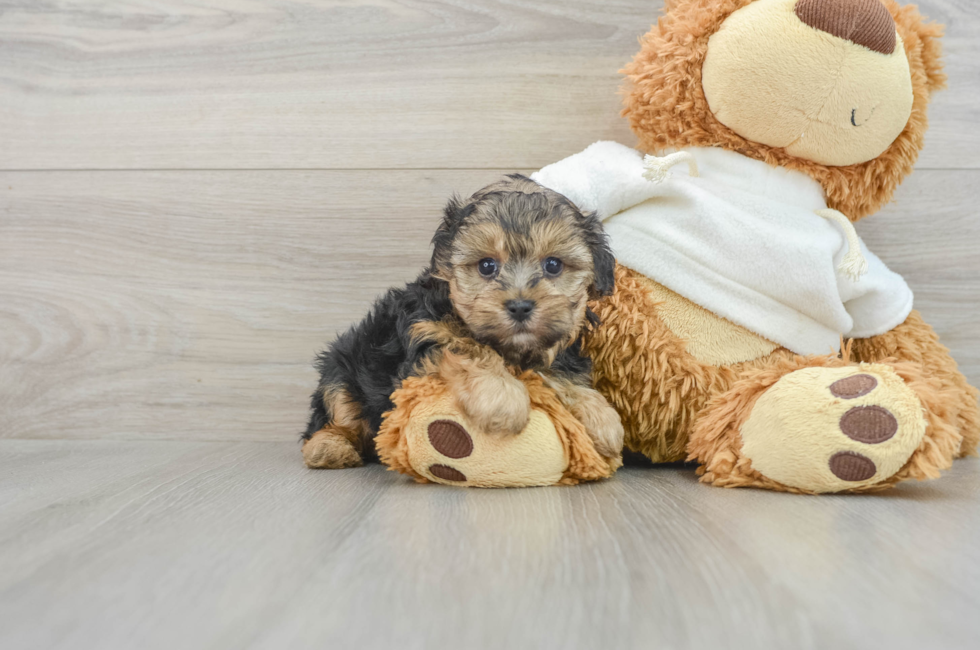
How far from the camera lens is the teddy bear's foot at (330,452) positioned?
1.59m

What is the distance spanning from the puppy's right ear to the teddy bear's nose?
2.59 ft

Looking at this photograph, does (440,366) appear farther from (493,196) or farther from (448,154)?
(448,154)

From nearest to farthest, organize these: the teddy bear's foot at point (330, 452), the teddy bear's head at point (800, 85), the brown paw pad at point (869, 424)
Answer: the brown paw pad at point (869, 424) < the teddy bear's head at point (800, 85) < the teddy bear's foot at point (330, 452)

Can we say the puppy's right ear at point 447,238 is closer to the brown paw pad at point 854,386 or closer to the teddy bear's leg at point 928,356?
the brown paw pad at point 854,386

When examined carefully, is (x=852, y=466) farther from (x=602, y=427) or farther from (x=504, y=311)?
(x=504, y=311)

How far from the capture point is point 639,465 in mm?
1682

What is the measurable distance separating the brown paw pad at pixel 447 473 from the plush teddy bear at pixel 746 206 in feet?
1.42

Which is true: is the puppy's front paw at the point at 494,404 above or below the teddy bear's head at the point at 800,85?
below

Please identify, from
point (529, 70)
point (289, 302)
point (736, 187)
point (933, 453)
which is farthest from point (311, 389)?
point (933, 453)

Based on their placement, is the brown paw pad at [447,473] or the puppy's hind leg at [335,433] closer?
the brown paw pad at [447,473]

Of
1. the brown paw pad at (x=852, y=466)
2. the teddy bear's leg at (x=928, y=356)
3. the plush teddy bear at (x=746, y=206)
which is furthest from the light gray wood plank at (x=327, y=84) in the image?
the brown paw pad at (x=852, y=466)

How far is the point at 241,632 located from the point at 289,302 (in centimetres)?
136

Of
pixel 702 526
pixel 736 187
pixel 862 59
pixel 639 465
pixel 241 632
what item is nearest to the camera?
pixel 241 632

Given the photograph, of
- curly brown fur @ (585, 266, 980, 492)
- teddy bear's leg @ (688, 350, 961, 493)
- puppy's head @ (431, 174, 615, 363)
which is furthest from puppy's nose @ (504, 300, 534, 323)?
teddy bear's leg @ (688, 350, 961, 493)
